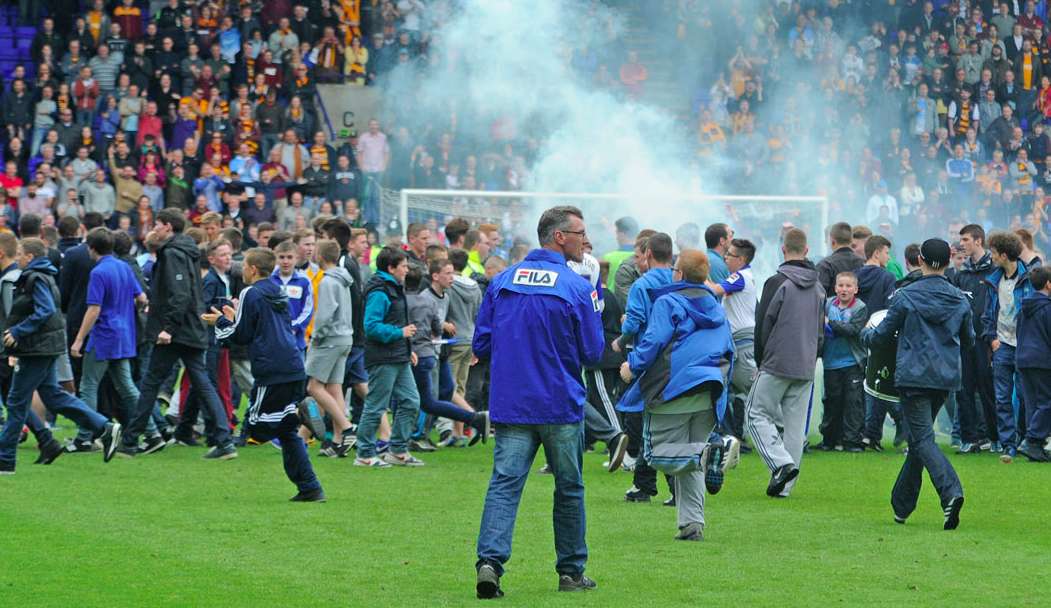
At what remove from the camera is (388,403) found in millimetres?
12289

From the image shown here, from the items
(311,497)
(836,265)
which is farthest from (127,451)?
(836,265)

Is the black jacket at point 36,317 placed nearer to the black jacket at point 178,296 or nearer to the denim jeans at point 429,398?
the black jacket at point 178,296

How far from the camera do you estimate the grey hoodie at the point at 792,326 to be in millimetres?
11141

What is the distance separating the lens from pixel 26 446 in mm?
13758

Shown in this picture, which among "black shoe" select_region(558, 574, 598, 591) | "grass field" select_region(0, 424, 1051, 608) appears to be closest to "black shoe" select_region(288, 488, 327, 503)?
"grass field" select_region(0, 424, 1051, 608)

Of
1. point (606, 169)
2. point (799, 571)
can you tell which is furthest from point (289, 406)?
point (606, 169)

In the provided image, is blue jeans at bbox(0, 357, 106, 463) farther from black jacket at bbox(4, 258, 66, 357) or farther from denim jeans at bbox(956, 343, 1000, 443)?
denim jeans at bbox(956, 343, 1000, 443)

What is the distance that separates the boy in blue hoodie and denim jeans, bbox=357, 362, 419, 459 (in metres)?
5.01

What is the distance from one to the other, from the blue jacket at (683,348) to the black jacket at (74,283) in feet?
19.6

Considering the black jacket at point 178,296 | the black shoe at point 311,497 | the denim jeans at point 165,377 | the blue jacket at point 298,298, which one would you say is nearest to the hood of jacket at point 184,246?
the black jacket at point 178,296

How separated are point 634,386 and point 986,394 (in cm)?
519

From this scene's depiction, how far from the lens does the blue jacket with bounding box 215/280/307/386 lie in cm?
1070

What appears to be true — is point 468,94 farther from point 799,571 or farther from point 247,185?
point 799,571

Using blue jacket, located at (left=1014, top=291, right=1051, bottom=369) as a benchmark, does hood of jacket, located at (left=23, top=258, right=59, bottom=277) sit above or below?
above
